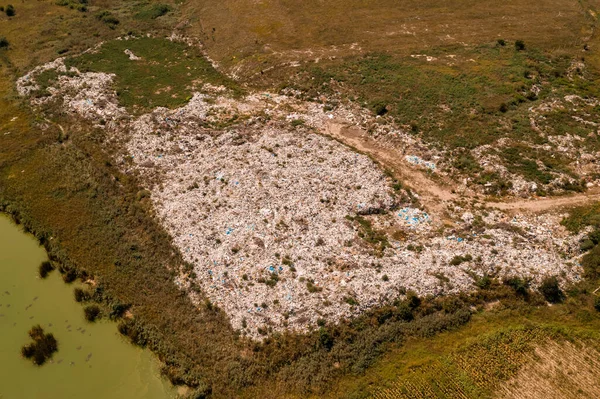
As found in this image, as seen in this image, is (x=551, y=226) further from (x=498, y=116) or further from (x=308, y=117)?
(x=308, y=117)

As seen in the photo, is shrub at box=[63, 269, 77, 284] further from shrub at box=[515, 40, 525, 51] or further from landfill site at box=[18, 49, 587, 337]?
shrub at box=[515, 40, 525, 51]

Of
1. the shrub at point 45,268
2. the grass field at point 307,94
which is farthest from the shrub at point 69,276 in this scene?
the shrub at point 45,268

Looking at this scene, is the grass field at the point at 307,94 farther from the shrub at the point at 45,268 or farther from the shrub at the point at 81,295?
the shrub at the point at 81,295

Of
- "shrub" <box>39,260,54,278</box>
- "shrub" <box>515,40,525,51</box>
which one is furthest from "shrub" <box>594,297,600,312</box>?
"shrub" <box>39,260,54,278</box>

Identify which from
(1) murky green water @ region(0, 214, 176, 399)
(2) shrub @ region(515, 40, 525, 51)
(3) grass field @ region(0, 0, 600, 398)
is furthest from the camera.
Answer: (2) shrub @ region(515, 40, 525, 51)

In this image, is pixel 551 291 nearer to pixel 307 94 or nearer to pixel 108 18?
pixel 307 94
